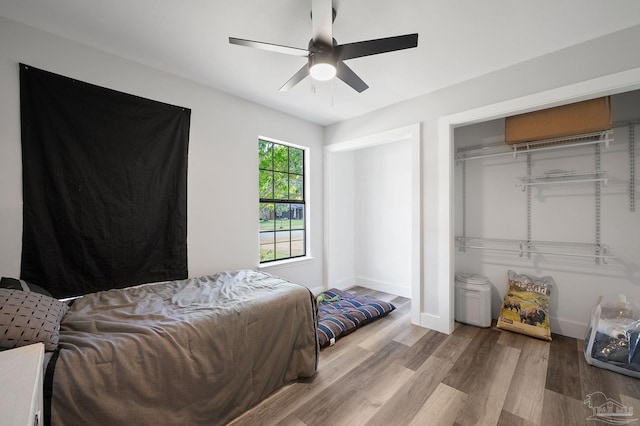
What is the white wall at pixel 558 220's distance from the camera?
2.33 metres

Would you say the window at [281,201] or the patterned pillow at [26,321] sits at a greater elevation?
the window at [281,201]

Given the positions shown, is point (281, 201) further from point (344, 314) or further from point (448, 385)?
point (448, 385)

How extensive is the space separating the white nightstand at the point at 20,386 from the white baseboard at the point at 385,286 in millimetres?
3841

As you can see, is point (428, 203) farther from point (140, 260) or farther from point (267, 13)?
point (140, 260)

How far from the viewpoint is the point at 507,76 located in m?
2.33

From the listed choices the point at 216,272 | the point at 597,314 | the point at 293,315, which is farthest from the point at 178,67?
the point at 597,314

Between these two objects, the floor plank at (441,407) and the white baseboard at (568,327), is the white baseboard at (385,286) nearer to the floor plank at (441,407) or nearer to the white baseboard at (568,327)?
the white baseboard at (568,327)

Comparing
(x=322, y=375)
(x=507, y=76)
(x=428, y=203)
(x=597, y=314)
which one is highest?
(x=507, y=76)

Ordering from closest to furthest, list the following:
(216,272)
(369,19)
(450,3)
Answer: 1. (450,3)
2. (369,19)
3. (216,272)

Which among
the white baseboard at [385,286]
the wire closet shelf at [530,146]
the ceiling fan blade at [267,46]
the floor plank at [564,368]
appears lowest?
the floor plank at [564,368]

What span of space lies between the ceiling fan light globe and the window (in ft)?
5.73

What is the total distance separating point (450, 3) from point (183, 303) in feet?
8.87

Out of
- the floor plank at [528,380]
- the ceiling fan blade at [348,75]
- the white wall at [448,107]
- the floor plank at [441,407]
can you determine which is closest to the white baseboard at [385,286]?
the white wall at [448,107]

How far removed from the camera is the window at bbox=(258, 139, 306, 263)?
132 inches
